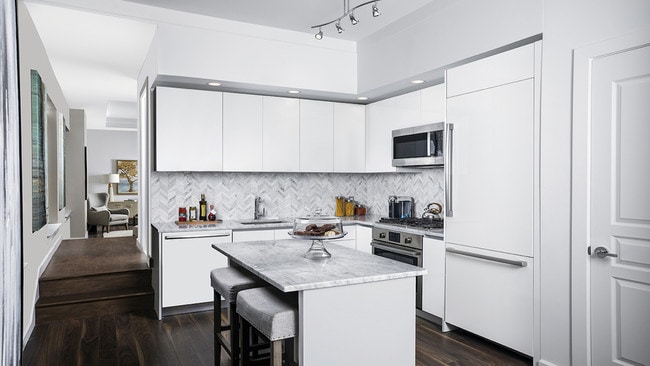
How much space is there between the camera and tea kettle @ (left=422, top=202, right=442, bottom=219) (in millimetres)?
4555

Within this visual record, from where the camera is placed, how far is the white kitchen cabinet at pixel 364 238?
4.77 m

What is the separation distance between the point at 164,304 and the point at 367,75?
3.07m

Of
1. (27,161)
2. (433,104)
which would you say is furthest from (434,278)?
(27,161)

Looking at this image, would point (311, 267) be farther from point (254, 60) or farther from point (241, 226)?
point (254, 60)

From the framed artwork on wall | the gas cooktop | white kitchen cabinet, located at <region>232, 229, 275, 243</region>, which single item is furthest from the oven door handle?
the framed artwork on wall

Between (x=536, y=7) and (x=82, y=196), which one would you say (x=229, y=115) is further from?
(x=82, y=196)

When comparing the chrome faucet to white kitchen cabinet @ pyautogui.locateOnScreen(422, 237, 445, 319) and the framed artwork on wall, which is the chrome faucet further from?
the framed artwork on wall

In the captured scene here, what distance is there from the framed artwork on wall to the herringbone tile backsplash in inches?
362

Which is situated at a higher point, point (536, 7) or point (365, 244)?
point (536, 7)

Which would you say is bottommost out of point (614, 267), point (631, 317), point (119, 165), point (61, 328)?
point (61, 328)

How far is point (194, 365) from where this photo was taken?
3.17 m

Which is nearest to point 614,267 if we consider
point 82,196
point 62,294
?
point 62,294

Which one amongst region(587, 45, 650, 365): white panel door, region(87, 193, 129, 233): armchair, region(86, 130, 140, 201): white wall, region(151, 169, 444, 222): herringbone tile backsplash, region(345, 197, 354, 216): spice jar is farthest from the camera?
region(86, 130, 140, 201): white wall

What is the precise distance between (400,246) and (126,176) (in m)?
11.0
